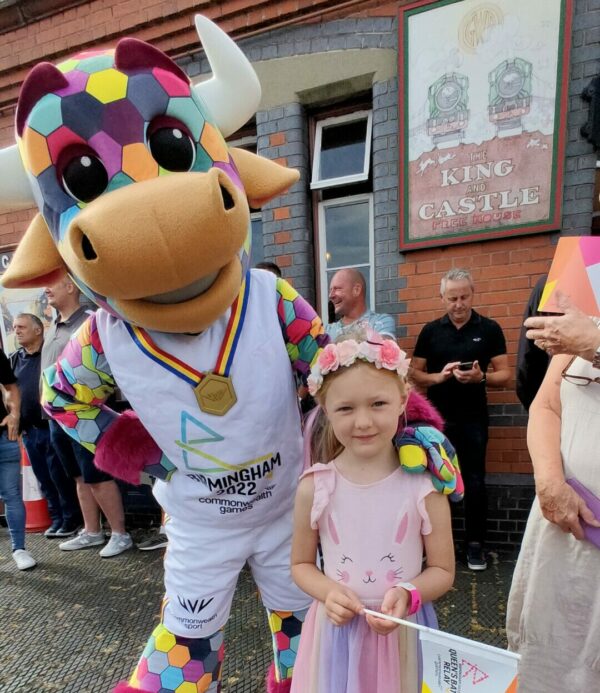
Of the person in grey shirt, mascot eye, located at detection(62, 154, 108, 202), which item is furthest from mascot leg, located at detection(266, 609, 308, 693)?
the person in grey shirt

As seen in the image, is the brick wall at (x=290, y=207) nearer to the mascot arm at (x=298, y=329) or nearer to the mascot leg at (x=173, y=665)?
the mascot arm at (x=298, y=329)

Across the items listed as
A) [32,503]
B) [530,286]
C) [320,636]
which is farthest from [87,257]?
[32,503]

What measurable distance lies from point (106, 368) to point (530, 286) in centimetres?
256

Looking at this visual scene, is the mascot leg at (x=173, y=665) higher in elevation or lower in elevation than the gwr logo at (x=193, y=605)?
lower

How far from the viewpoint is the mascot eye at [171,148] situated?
1152 millimetres

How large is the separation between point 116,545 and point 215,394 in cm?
279

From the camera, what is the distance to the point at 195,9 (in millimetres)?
3285

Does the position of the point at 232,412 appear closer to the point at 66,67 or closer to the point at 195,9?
the point at 66,67

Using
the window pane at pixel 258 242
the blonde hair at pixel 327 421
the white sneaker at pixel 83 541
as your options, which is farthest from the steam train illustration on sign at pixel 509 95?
the white sneaker at pixel 83 541

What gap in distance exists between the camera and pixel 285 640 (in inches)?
61.2

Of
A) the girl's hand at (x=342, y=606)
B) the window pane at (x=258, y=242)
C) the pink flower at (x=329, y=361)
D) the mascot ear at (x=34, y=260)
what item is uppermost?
the window pane at (x=258, y=242)

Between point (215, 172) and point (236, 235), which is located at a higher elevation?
point (215, 172)

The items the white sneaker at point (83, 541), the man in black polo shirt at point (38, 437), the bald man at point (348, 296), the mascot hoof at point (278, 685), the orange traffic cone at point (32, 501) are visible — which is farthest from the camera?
the orange traffic cone at point (32, 501)

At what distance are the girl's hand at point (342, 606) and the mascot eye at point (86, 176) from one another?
1162 mm
